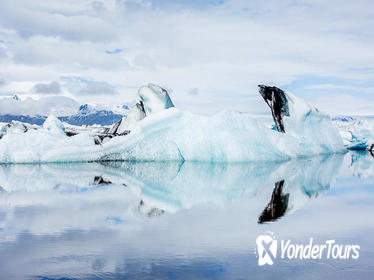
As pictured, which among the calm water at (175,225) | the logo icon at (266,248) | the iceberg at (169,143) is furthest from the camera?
the iceberg at (169,143)

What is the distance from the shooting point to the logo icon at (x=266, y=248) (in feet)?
11.5

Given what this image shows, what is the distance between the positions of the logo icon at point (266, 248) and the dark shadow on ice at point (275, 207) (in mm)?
703

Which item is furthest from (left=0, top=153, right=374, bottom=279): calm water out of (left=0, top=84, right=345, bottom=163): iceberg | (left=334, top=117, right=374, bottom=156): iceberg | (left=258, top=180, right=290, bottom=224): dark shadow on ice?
(left=334, top=117, right=374, bottom=156): iceberg

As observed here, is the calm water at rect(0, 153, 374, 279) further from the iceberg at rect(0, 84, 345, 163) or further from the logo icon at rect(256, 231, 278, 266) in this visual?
the iceberg at rect(0, 84, 345, 163)

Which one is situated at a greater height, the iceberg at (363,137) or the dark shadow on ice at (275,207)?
the iceberg at (363,137)

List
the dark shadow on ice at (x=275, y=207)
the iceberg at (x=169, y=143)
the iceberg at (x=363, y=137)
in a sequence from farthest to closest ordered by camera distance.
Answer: the iceberg at (x=363, y=137), the iceberg at (x=169, y=143), the dark shadow on ice at (x=275, y=207)

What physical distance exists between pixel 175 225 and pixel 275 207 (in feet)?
5.24

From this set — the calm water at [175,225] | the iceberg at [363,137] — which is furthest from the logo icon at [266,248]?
the iceberg at [363,137]

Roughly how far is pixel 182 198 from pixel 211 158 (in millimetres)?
6648

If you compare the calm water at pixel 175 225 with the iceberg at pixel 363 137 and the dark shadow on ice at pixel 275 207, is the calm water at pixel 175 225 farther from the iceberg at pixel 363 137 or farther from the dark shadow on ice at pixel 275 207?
the iceberg at pixel 363 137

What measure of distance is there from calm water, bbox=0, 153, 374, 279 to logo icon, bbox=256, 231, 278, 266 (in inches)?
2.6

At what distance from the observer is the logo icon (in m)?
3.50

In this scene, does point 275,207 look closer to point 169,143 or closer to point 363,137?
point 169,143

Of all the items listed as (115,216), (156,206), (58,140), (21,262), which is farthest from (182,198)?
(58,140)
